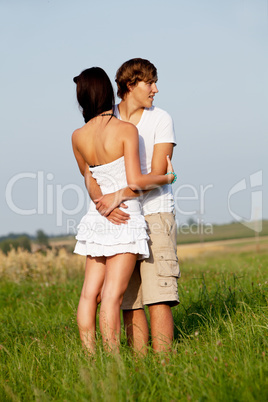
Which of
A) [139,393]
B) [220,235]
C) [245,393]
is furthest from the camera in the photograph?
[220,235]

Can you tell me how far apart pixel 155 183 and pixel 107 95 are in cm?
75

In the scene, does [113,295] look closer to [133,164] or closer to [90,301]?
[90,301]

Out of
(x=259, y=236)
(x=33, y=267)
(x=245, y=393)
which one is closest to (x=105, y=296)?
(x=245, y=393)

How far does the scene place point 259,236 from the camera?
37.9 meters

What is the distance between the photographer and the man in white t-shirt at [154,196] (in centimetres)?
390

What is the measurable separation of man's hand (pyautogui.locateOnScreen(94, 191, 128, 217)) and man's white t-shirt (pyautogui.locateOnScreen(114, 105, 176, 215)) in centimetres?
34

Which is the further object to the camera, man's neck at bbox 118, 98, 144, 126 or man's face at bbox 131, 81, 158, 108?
man's neck at bbox 118, 98, 144, 126

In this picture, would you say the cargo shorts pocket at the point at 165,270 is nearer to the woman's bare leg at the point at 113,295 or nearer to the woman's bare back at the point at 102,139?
the woman's bare leg at the point at 113,295

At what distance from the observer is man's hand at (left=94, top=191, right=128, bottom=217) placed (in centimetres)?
370

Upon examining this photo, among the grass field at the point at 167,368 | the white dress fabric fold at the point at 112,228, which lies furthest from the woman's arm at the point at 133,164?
the grass field at the point at 167,368

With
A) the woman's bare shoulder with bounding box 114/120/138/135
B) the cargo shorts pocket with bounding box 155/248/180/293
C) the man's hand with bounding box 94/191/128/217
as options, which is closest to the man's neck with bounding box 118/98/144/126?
the woman's bare shoulder with bounding box 114/120/138/135

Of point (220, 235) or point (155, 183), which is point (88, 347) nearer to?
point (155, 183)

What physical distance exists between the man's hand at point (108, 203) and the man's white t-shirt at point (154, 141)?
1.11ft

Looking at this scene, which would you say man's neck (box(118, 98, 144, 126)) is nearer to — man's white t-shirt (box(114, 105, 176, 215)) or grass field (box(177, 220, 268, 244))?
man's white t-shirt (box(114, 105, 176, 215))
